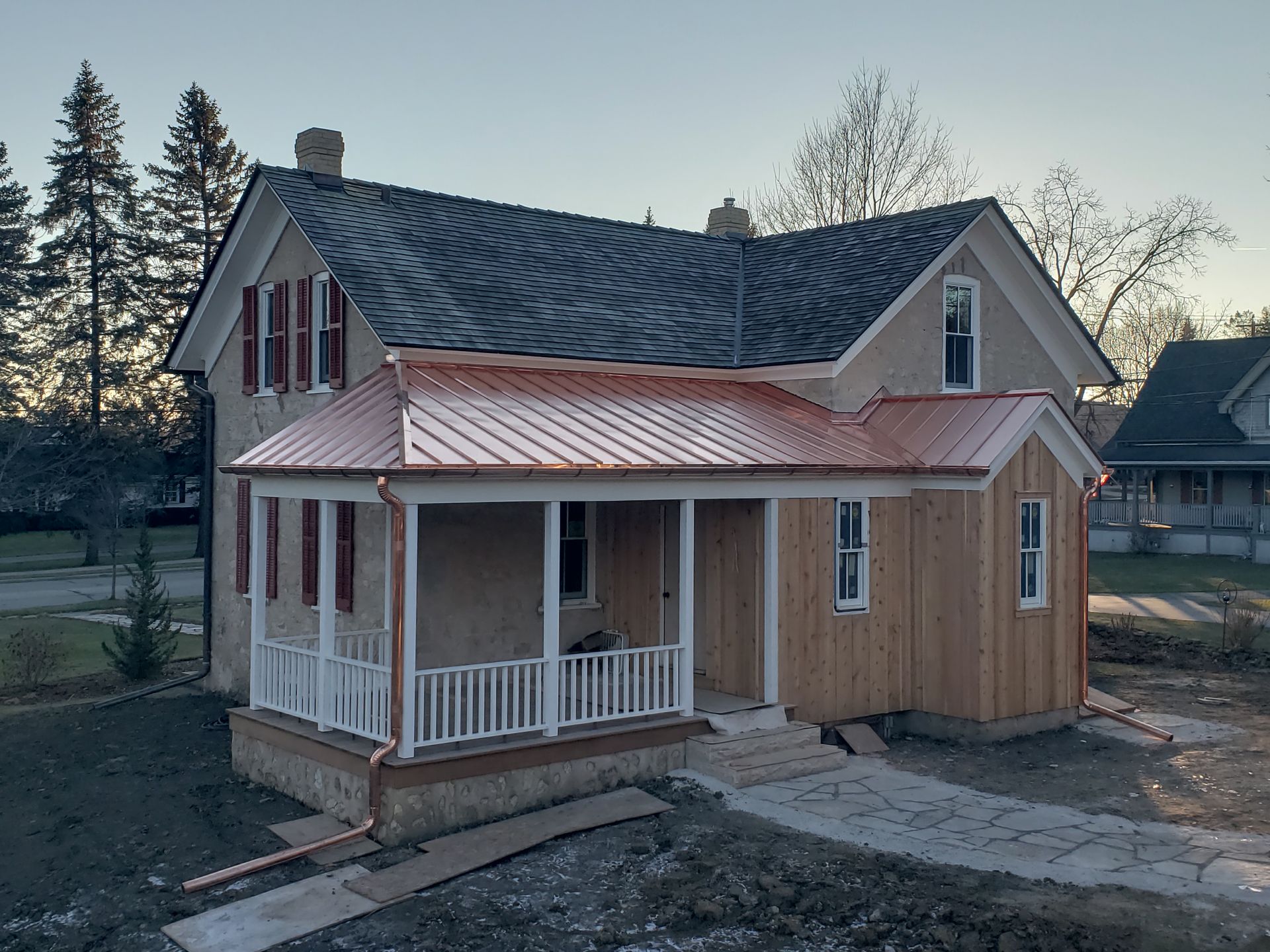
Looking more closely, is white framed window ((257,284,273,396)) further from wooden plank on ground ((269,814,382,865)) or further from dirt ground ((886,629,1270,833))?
dirt ground ((886,629,1270,833))

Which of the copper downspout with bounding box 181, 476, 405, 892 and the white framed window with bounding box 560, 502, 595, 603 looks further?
the white framed window with bounding box 560, 502, 595, 603

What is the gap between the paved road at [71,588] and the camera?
30.2 m

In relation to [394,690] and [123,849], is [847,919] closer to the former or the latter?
[394,690]

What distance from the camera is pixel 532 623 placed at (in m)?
13.8

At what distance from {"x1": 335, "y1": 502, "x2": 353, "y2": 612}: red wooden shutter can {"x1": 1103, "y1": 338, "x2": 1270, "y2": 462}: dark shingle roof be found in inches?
1327

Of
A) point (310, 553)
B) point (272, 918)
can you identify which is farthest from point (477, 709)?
point (272, 918)

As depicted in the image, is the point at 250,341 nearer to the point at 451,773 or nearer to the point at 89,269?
the point at 451,773

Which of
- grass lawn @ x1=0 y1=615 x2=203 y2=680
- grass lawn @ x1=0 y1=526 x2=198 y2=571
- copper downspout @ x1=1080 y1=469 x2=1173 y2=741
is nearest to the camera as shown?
copper downspout @ x1=1080 y1=469 x2=1173 y2=741

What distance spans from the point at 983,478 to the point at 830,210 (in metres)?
27.3

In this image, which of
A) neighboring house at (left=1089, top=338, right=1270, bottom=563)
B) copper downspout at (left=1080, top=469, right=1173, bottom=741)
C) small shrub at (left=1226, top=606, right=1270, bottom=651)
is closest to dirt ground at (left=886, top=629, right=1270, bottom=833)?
copper downspout at (left=1080, top=469, right=1173, bottom=741)

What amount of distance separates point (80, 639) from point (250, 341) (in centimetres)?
1047

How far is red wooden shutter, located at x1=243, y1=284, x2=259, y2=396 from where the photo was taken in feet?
53.8

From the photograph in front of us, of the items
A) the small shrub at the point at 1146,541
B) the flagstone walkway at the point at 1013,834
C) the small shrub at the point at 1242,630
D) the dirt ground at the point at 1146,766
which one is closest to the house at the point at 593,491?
the dirt ground at the point at 1146,766

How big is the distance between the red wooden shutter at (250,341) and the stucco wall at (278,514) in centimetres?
22
